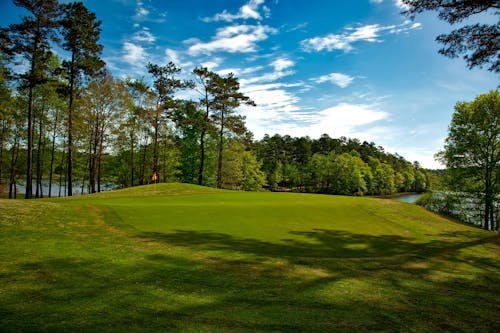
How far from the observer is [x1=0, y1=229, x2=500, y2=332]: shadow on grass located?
431 cm

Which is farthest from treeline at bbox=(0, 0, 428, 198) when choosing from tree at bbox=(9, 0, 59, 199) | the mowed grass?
the mowed grass

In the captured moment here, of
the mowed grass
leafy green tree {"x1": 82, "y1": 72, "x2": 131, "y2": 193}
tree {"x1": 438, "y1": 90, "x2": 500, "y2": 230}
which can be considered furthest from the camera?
leafy green tree {"x1": 82, "y1": 72, "x2": 131, "y2": 193}

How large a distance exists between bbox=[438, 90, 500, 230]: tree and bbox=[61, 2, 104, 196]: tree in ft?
124


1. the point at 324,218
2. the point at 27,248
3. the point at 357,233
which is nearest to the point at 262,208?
the point at 324,218

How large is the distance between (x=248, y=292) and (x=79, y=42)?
2933 centimetres

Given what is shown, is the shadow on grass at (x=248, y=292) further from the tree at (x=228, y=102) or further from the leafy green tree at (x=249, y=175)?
the leafy green tree at (x=249, y=175)

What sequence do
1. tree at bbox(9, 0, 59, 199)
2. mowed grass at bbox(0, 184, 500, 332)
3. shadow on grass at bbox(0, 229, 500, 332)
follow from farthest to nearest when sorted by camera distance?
1. tree at bbox(9, 0, 59, 199)
2. mowed grass at bbox(0, 184, 500, 332)
3. shadow on grass at bbox(0, 229, 500, 332)

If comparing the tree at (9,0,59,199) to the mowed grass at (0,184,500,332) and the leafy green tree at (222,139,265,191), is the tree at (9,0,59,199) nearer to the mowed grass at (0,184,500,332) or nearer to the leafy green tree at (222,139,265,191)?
the mowed grass at (0,184,500,332)

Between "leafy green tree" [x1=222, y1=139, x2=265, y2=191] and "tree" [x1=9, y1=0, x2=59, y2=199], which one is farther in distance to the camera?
"leafy green tree" [x1=222, y1=139, x2=265, y2=191]

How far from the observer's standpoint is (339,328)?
446 cm

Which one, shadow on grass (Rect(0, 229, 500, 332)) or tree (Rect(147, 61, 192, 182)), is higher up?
tree (Rect(147, 61, 192, 182))

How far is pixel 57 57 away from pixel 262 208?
34447mm

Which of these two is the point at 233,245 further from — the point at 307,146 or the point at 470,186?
the point at 307,146

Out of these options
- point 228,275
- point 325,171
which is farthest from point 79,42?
point 325,171
